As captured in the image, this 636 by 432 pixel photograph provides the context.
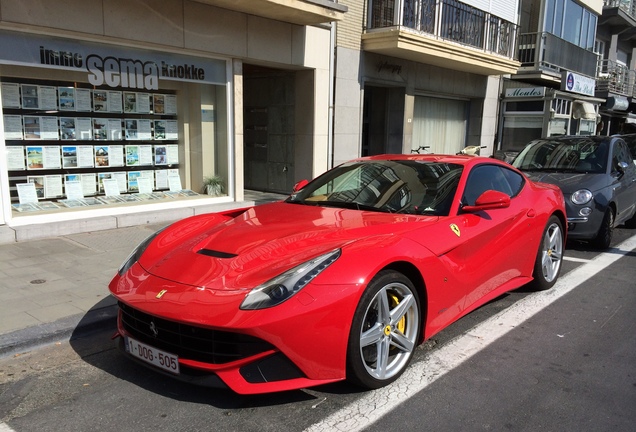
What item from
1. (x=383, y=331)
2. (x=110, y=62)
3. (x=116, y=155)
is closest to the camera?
(x=383, y=331)

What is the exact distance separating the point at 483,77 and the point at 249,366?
635 inches

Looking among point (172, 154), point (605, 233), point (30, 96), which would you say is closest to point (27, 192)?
point (30, 96)

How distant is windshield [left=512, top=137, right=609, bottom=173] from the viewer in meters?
8.07

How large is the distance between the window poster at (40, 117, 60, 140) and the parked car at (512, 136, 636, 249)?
23.8ft

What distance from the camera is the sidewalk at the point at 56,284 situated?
4254 mm

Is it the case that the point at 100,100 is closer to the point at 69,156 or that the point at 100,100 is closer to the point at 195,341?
the point at 69,156

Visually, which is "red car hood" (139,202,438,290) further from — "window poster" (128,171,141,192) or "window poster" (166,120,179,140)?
"window poster" (166,120,179,140)

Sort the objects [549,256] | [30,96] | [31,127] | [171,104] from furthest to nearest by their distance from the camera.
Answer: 1. [171,104]
2. [31,127]
3. [30,96]
4. [549,256]

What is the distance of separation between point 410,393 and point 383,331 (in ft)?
1.40

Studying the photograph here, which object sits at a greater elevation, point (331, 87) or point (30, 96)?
point (331, 87)

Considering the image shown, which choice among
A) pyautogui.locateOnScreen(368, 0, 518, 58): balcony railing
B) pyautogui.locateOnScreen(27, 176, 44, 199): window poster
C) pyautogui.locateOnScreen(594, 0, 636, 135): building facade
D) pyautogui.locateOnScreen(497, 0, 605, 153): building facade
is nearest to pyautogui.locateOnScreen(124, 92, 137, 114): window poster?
pyautogui.locateOnScreen(27, 176, 44, 199): window poster

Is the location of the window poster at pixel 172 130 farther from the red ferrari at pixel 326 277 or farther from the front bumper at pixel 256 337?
the front bumper at pixel 256 337

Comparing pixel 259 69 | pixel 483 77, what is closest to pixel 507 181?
pixel 259 69

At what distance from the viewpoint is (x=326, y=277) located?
3055 millimetres
